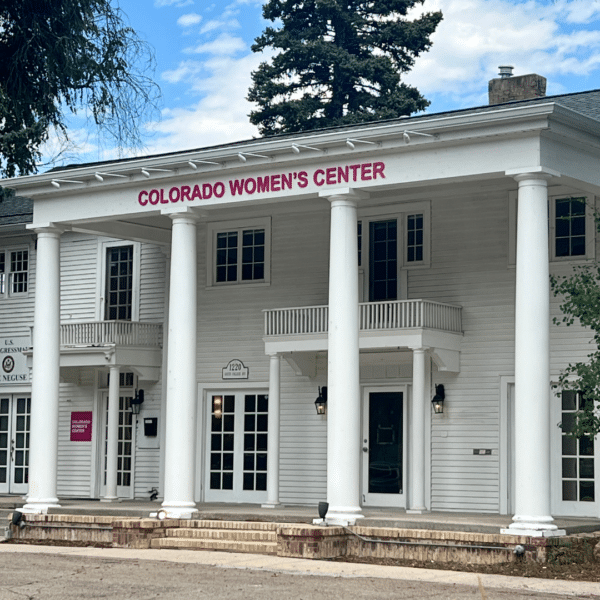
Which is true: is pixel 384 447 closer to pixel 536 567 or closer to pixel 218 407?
pixel 218 407

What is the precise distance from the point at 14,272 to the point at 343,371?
38.4ft

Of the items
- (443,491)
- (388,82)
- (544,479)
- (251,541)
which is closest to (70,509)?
(251,541)

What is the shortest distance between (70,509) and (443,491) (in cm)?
646

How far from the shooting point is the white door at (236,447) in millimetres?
23297

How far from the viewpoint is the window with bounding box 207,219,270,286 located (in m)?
23.6

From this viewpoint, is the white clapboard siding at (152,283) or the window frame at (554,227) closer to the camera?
the window frame at (554,227)

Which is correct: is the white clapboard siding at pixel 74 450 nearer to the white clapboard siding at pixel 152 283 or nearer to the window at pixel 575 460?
the white clapboard siding at pixel 152 283

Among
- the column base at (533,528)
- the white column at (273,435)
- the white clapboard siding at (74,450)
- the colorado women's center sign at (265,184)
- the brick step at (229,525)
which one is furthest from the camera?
the white clapboard siding at (74,450)

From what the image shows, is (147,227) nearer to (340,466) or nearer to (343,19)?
(340,466)

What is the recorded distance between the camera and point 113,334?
24125mm

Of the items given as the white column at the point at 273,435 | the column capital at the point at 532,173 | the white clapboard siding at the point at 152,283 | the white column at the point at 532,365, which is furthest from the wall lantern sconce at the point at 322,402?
the column capital at the point at 532,173

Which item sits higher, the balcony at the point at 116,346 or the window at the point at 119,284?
the window at the point at 119,284

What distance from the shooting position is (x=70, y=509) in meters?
21.0

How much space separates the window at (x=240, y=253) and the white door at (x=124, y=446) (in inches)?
133
